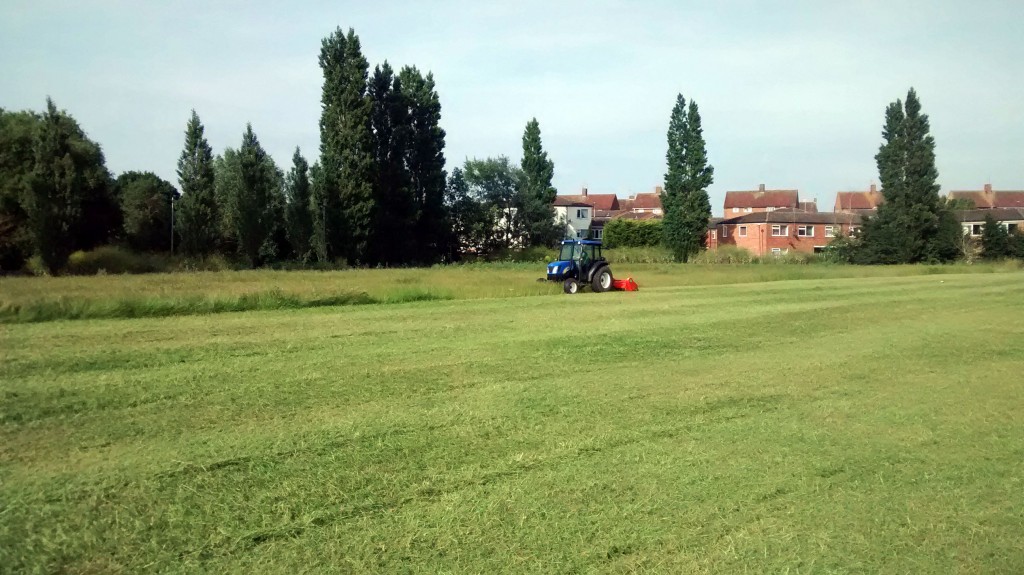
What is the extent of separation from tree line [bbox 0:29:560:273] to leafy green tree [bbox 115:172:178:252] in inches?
3.4

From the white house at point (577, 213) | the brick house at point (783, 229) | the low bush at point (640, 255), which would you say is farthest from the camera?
the white house at point (577, 213)

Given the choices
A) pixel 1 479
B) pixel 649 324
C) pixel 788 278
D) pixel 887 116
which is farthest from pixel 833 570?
pixel 887 116

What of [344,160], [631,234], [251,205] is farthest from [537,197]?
[251,205]

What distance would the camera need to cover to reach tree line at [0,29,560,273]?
31.8 metres

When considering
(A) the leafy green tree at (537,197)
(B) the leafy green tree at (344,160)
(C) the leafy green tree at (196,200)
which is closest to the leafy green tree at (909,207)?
(A) the leafy green tree at (537,197)

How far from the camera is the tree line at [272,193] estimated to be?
104ft

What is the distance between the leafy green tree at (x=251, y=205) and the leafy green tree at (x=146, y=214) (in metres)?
6.11

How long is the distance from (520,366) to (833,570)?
19.5 feet

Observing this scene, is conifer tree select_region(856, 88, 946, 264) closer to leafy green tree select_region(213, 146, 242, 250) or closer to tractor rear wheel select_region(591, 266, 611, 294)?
tractor rear wheel select_region(591, 266, 611, 294)

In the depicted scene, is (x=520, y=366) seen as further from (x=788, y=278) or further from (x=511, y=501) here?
(x=788, y=278)

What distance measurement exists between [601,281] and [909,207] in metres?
43.7

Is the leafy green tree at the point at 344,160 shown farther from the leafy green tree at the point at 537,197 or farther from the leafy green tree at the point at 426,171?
the leafy green tree at the point at 537,197

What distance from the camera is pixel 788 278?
123 ft

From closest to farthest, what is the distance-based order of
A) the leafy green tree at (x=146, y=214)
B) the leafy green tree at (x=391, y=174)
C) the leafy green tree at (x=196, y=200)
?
the leafy green tree at (x=196, y=200) → the leafy green tree at (x=146, y=214) → the leafy green tree at (x=391, y=174)
